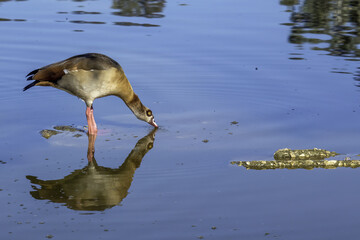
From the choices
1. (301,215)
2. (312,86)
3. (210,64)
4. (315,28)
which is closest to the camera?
(301,215)

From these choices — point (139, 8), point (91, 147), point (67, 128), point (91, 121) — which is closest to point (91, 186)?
point (91, 147)

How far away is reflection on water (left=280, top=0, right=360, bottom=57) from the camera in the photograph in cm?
1619

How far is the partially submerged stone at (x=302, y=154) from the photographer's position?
955cm

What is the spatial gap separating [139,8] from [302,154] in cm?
1184

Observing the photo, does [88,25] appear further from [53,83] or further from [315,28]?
[53,83]

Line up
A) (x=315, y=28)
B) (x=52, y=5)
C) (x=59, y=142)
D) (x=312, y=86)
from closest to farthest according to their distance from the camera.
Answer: (x=59, y=142), (x=312, y=86), (x=315, y=28), (x=52, y=5)

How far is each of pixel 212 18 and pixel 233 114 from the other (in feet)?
24.2

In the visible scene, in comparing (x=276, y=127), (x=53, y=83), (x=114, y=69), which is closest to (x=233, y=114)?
(x=276, y=127)

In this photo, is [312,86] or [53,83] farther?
[312,86]

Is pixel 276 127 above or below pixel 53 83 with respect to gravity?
below

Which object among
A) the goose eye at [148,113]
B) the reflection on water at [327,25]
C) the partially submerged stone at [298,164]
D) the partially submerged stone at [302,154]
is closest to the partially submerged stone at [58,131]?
the goose eye at [148,113]

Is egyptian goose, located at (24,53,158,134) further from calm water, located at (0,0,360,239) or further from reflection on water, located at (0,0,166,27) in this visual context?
reflection on water, located at (0,0,166,27)

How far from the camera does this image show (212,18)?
18.7 meters

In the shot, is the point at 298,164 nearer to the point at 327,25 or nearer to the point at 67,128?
the point at 67,128
